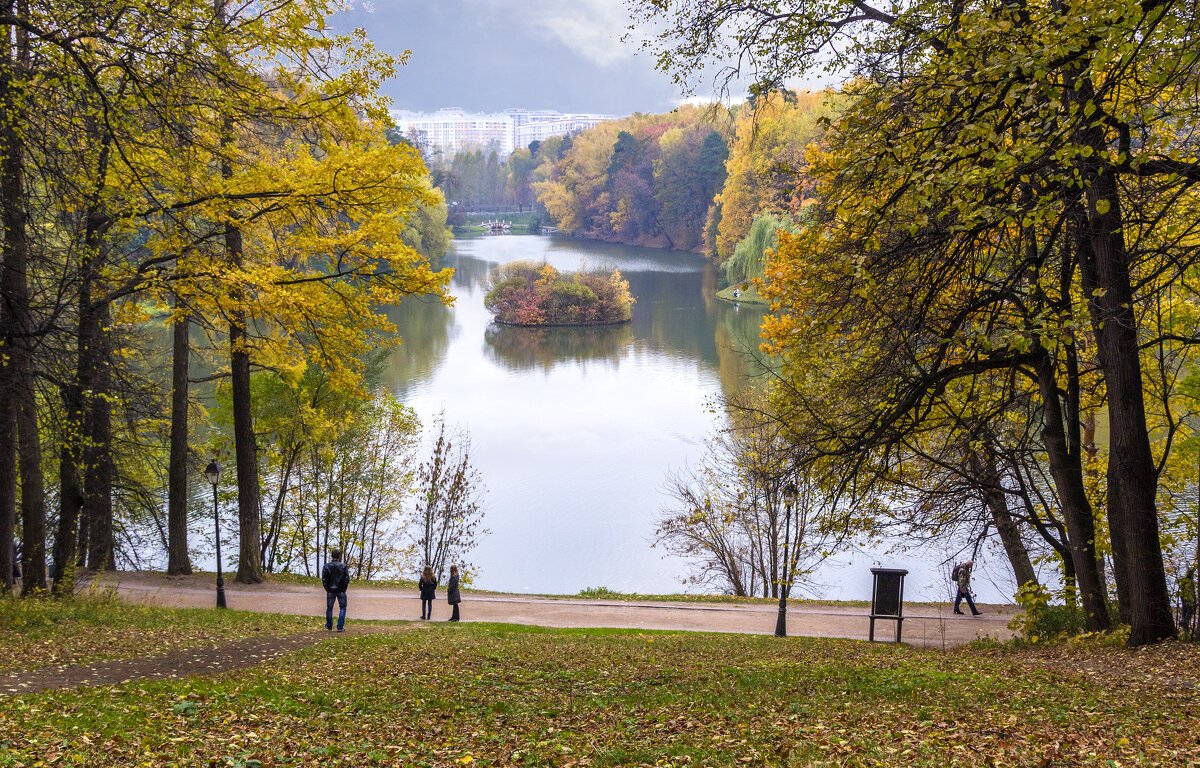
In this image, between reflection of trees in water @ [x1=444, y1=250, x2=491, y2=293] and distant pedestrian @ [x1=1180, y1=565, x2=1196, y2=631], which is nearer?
distant pedestrian @ [x1=1180, y1=565, x2=1196, y2=631]

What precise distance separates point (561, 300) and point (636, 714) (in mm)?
48525

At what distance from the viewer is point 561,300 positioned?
54.3 m

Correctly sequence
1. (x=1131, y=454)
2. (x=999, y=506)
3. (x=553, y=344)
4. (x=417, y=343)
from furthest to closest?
1. (x=553, y=344)
2. (x=417, y=343)
3. (x=999, y=506)
4. (x=1131, y=454)

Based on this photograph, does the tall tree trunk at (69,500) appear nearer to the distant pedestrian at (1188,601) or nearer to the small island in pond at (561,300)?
the distant pedestrian at (1188,601)

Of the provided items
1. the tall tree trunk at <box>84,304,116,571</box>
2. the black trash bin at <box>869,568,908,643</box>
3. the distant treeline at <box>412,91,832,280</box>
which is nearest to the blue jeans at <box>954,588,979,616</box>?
the black trash bin at <box>869,568,908,643</box>

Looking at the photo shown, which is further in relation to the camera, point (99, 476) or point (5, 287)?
point (99, 476)

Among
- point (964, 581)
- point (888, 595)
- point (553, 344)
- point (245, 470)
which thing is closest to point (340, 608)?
point (245, 470)

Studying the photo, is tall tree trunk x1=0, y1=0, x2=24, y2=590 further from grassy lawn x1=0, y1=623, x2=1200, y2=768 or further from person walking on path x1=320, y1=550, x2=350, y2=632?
grassy lawn x1=0, y1=623, x2=1200, y2=768

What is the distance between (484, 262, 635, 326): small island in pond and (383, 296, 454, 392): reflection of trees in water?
13.1 ft

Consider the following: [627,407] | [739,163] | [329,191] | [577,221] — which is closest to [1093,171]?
[329,191]

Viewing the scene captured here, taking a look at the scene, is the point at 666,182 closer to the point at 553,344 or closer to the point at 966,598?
the point at 553,344

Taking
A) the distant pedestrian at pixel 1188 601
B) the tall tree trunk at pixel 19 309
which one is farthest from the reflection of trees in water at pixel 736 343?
the tall tree trunk at pixel 19 309

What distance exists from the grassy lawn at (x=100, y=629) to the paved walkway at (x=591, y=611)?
230 centimetres

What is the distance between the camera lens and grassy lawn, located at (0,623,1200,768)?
5113mm
